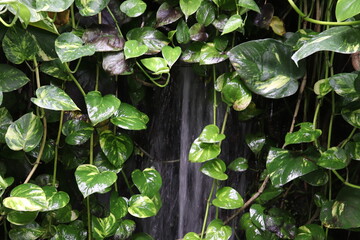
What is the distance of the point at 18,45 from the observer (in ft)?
2.94

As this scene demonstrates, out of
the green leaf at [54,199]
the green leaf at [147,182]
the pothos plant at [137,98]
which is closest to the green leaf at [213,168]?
the pothos plant at [137,98]

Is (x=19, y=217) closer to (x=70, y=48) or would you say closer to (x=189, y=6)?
(x=70, y=48)

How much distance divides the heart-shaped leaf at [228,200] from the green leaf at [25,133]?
448 millimetres

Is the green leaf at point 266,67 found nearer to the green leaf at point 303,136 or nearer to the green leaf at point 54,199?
the green leaf at point 303,136

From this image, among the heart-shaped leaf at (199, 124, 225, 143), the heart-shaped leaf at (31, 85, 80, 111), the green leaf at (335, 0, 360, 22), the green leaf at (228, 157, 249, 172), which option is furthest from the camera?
the green leaf at (228, 157, 249, 172)

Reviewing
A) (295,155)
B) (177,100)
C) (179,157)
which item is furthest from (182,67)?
(295,155)

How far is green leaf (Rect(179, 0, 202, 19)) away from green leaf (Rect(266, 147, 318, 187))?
1.23ft

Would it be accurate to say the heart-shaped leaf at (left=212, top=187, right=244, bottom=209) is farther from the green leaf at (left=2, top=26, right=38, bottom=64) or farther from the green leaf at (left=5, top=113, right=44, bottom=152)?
the green leaf at (left=2, top=26, right=38, bottom=64)

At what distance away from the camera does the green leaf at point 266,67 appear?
89 cm

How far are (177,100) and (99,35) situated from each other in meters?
0.32

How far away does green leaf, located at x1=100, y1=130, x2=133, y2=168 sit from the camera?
3.16 ft

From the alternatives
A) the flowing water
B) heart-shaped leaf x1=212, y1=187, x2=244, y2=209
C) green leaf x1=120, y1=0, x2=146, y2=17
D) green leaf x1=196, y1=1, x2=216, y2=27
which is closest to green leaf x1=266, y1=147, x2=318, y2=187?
heart-shaped leaf x1=212, y1=187, x2=244, y2=209

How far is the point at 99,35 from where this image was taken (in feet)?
3.03

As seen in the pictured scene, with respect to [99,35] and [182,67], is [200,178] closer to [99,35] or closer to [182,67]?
[182,67]
